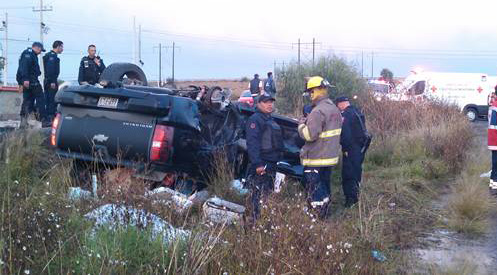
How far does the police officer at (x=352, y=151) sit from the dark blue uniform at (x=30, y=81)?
5.68m

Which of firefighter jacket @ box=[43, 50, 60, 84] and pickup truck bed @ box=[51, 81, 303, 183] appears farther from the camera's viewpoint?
firefighter jacket @ box=[43, 50, 60, 84]

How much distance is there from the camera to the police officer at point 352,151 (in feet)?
24.3

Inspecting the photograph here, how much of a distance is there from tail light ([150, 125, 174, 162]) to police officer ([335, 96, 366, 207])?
2348 millimetres

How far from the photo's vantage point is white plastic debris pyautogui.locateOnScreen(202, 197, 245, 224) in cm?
501

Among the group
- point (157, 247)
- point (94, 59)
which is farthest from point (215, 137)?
point (94, 59)

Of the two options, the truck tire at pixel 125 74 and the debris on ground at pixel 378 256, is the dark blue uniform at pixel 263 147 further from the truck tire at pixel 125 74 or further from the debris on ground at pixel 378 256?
the truck tire at pixel 125 74

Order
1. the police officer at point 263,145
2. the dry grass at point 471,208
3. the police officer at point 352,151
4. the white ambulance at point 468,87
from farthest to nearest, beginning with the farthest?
the white ambulance at point 468,87, the police officer at point 352,151, the dry grass at point 471,208, the police officer at point 263,145

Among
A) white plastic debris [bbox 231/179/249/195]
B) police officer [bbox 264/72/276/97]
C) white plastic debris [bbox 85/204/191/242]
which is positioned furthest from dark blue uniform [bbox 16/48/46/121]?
police officer [bbox 264/72/276/97]

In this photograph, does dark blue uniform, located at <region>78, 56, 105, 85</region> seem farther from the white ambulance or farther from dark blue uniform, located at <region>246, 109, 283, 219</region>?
the white ambulance

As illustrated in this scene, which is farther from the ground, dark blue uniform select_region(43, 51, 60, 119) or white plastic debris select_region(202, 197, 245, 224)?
dark blue uniform select_region(43, 51, 60, 119)

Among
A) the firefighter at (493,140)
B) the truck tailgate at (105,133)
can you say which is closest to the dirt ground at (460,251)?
the firefighter at (493,140)

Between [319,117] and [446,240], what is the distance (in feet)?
5.85

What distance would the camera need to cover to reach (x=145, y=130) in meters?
6.26

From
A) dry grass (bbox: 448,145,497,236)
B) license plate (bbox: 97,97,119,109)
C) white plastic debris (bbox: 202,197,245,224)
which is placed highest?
license plate (bbox: 97,97,119,109)
